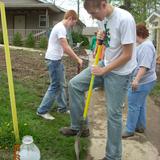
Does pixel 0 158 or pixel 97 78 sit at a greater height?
pixel 97 78

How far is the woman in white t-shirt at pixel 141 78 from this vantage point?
5246 millimetres

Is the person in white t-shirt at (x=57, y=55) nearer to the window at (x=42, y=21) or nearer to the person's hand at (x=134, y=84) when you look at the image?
the person's hand at (x=134, y=84)

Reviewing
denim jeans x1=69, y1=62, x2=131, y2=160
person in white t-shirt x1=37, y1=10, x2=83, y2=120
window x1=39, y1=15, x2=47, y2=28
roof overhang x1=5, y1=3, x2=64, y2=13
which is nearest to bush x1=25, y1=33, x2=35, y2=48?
roof overhang x1=5, y1=3, x2=64, y2=13

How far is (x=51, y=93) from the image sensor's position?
5.94 m

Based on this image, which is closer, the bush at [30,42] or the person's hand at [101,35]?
the person's hand at [101,35]

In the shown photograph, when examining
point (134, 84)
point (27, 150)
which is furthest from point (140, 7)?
point (27, 150)

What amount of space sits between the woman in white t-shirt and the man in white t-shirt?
1.01 meters

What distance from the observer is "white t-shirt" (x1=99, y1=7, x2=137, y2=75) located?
3.86 meters

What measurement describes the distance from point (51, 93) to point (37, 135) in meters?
1.13

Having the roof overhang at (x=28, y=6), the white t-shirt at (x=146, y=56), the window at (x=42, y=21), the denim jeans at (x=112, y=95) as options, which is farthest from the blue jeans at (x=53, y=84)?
the window at (x=42, y=21)

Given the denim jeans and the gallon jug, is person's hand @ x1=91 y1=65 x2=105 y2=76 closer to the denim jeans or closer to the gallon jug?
the denim jeans

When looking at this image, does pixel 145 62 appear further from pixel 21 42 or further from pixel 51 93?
pixel 21 42

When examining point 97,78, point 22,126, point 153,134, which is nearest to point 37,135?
point 22,126

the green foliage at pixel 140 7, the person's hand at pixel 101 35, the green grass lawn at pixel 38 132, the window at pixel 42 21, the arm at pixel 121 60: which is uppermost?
the green foliage at pixel 140 7
